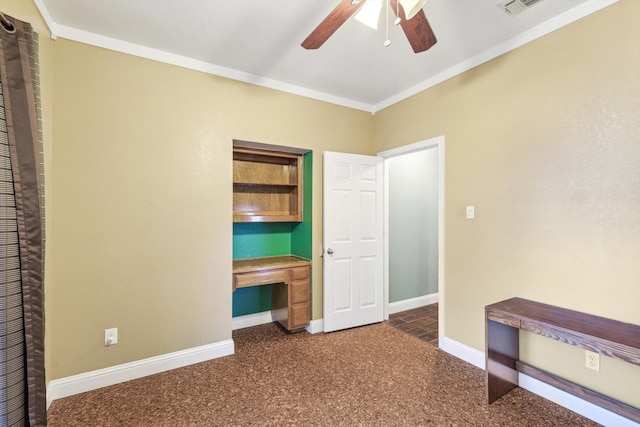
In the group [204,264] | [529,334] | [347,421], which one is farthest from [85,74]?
[529,334]

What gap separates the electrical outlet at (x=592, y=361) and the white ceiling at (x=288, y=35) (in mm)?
2245

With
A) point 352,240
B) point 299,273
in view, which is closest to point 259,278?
point 299,273

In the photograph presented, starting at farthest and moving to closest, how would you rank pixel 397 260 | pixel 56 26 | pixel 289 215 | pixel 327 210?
1. pixel 397 260
2. pixel 289 215
3. pixel 327 210
4. pixel 56 26

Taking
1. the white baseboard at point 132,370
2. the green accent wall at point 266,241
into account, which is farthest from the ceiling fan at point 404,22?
the white baseboard at point 132,370

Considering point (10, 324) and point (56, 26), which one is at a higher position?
point (56, 26)

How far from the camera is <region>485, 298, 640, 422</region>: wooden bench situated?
1564 mm

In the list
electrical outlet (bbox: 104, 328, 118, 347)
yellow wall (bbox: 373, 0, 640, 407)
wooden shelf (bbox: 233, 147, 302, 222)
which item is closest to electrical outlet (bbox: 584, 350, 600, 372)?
yellow wall (bbox: 373, 0, 640, 407)

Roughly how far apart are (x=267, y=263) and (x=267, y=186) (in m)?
0.96

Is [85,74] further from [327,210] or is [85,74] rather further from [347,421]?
[347,421]

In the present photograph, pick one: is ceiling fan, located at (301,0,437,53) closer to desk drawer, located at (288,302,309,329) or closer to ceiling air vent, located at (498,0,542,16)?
ceiling air vent, located at (498,0,542,16)

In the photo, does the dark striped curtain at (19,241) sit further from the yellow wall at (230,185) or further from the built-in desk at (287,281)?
the built-in desk at (287,281)

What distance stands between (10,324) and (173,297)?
1259mm

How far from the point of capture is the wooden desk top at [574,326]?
4.97 feet

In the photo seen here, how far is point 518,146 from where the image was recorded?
2260mm
